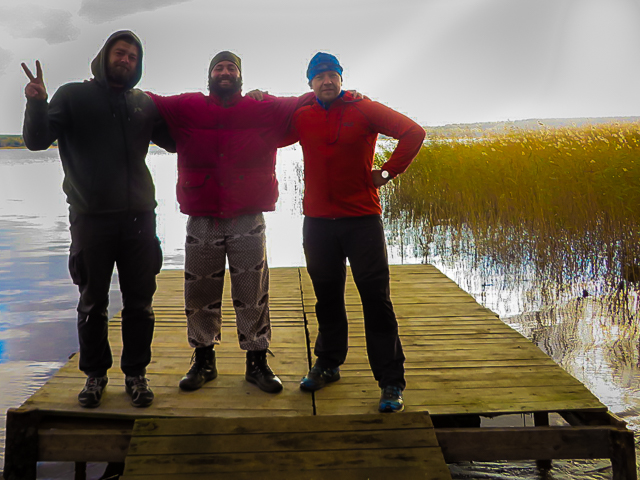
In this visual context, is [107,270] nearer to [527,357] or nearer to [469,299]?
[527,357]

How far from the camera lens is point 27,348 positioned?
Result: 5473 millimetres

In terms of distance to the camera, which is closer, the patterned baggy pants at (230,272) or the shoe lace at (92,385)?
the shoe lace at (92,385)

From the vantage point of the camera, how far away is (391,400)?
2.64 m

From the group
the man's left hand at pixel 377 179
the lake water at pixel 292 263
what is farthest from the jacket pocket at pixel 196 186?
the lake water at pixel 292 263

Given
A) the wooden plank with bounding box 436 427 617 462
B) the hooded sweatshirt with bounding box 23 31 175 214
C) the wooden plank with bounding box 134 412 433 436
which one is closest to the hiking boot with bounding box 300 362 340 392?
the wooden plank with bounding box 134 412 433 436

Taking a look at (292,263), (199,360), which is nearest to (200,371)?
(199,360)

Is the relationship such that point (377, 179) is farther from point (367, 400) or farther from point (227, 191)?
point (367, 400)

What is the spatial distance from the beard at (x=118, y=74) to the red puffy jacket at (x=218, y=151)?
0.20 meters

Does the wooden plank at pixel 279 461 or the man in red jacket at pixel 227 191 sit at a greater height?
the man in red jacket at pixel 227 191

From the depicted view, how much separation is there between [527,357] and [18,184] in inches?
1016

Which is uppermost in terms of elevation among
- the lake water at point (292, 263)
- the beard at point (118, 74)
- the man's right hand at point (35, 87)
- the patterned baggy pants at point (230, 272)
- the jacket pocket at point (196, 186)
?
the beard at point (118, 74)

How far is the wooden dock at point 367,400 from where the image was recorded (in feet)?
8.19

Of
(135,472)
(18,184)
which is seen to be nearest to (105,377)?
(135,472)

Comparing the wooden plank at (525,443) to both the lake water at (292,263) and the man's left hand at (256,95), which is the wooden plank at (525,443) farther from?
the man's left hand at (256,95)
